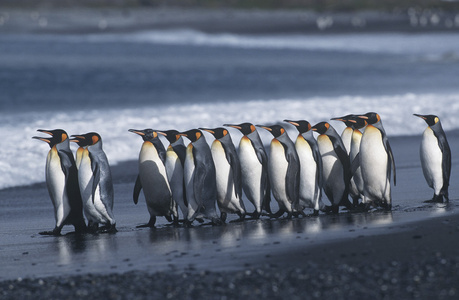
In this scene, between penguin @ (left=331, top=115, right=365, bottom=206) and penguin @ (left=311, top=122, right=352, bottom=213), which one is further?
penguin @ (left=331, top=115, right=365, bottom=206)

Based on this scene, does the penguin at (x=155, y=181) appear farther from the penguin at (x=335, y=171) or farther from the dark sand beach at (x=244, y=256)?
the penguin at (x=335, y=171)

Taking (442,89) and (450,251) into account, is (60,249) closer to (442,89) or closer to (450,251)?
(450,251)

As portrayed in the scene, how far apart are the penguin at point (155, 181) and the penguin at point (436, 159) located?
226 centimetres

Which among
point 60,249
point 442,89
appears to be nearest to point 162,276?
point 60,249

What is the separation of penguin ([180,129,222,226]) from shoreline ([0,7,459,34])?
69230mm

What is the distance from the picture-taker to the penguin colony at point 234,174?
7.16 metres

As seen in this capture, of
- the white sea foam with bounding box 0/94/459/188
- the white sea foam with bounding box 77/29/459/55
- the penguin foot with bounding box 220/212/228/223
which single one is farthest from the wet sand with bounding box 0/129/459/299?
the white sea foam with bounding box 77/29/459/55

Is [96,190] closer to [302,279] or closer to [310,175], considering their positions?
[310,175]

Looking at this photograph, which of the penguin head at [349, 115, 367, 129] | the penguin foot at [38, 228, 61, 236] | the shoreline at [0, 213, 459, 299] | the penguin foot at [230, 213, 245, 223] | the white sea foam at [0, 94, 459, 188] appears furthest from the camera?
the white sea foam at [0, 94, 459, 188]

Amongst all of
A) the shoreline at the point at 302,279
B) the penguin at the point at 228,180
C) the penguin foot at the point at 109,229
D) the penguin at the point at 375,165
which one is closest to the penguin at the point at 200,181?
the penguin at the point at 228,180

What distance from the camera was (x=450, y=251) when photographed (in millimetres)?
5473

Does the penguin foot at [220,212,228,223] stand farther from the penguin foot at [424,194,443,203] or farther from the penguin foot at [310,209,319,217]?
the penguin foot at [424,194,443,203]

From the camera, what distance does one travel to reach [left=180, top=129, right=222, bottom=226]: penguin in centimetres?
720

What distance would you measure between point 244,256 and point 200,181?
1619 millimetres
